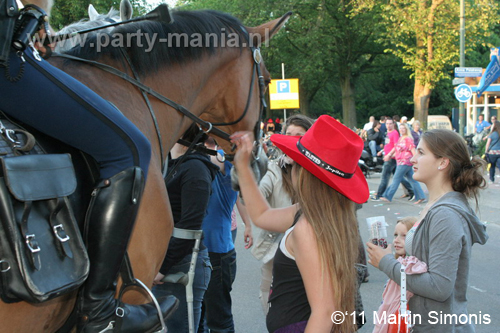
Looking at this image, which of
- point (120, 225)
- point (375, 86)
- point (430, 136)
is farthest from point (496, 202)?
point (375, 86)

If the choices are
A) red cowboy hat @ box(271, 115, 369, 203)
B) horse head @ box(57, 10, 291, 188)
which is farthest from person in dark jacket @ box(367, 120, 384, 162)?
red cowboy hat @ box(271, 115, 369, 203)

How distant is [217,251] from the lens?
13.1ft

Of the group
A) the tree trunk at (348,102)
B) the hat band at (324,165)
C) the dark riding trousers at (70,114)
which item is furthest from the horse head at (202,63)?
the tree trunk at (348,102)

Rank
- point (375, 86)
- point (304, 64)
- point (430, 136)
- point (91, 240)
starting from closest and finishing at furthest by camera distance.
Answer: point (91, 240) → point (430, 136) → point (304, 64) → point (375, 86)

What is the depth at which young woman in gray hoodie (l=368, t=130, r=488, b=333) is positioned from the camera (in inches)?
105

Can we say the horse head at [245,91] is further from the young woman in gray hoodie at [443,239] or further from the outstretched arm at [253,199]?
the young woman in gray hoodie at [443,239]

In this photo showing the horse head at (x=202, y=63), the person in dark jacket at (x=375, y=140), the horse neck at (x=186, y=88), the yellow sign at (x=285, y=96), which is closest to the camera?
the horse head at (x=202, y=63)

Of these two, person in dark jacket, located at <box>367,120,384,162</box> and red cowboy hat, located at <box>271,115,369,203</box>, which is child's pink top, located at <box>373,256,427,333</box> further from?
person in dark jacket, located at <box>367,120,384,162</box>

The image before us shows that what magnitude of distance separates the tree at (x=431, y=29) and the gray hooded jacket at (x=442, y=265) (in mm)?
24487

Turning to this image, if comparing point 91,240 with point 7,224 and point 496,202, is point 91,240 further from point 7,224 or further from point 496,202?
point 496,202

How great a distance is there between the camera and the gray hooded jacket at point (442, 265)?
8.75 feet

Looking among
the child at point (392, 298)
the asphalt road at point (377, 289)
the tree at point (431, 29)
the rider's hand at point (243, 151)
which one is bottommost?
the asphalt road at point (377, 289)

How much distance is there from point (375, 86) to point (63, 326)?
1596 inches

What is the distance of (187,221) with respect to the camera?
335cm
